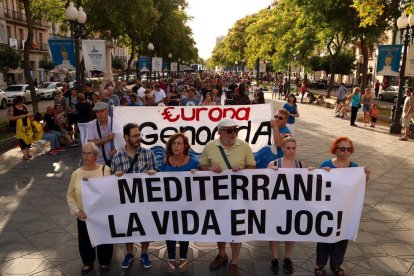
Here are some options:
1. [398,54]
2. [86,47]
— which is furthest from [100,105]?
[398,54]

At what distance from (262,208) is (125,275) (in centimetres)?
184

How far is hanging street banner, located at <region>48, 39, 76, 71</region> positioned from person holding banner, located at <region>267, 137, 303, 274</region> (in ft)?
35.3

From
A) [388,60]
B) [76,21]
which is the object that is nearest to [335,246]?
[76,21]

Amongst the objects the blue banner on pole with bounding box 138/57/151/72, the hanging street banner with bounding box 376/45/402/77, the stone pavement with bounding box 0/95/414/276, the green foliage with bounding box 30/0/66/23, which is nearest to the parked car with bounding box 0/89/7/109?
the green foliage with bounding box 30/0/66/23

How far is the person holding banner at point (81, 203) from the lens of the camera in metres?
4.18

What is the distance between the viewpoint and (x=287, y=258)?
4.67m

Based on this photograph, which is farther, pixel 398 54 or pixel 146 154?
pixel 398 54

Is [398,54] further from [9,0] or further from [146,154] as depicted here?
[9,0]

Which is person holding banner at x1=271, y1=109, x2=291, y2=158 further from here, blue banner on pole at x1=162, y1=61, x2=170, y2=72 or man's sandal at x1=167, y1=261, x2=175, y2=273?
blue banner on pole at x1=162, y1=61, x2=170, y2=72

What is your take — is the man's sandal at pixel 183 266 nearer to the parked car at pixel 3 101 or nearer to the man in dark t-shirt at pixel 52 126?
the man in dark t-shirt at pixel 52 126

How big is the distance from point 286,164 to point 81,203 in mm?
2395

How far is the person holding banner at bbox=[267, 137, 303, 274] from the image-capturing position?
4.36m

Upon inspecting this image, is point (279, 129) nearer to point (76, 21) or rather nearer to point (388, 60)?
point (76, 21)

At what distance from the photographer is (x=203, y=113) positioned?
6.81 meters
